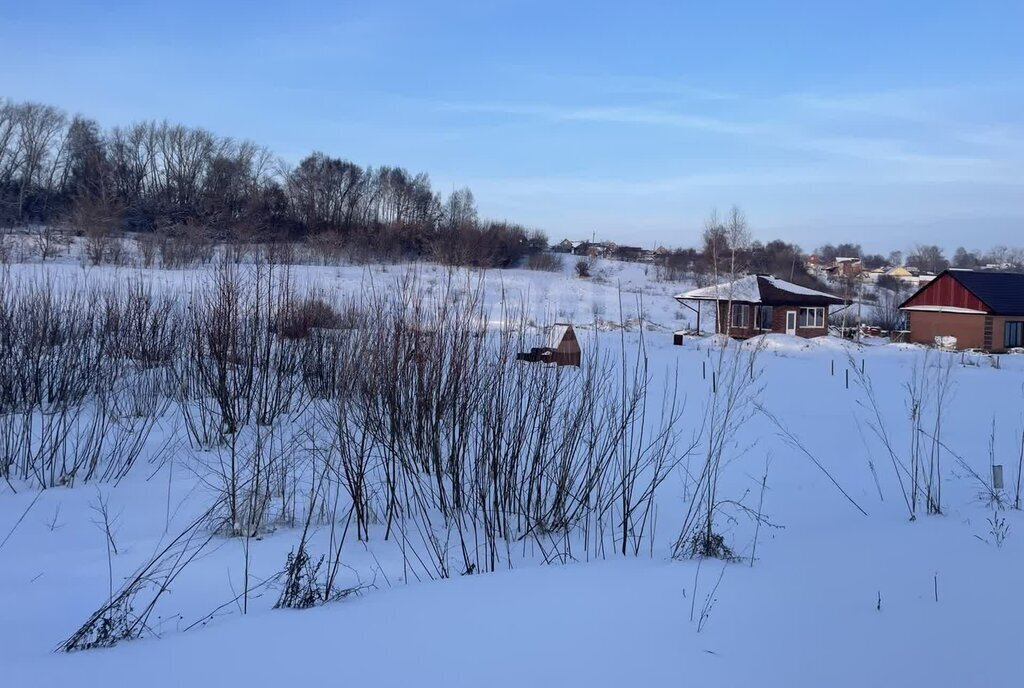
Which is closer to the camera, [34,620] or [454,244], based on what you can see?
[34,620]

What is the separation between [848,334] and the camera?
35219 millimetres

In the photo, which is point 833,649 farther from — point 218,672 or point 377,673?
point 218,672

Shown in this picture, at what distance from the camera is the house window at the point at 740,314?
31531mm

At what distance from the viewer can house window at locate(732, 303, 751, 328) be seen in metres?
31.5

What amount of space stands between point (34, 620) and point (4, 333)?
4460mm

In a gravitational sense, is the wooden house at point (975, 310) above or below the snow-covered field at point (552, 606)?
above

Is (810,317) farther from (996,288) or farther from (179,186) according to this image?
(179,186)

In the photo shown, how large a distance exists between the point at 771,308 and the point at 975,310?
819 cm

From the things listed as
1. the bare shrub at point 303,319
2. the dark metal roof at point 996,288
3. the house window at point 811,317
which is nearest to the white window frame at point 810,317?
the house window at point 811,317

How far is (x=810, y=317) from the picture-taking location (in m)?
32.6

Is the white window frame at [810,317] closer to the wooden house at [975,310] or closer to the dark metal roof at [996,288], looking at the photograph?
the wooden house at [975,310]

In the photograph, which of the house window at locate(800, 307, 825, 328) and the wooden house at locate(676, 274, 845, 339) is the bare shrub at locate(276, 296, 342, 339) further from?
the house window at locate(800, 307, 825, 328)

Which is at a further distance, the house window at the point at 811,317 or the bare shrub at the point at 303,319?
the house window at the point at 811,317

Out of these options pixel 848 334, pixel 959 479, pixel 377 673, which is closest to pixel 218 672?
pixel 377 673
